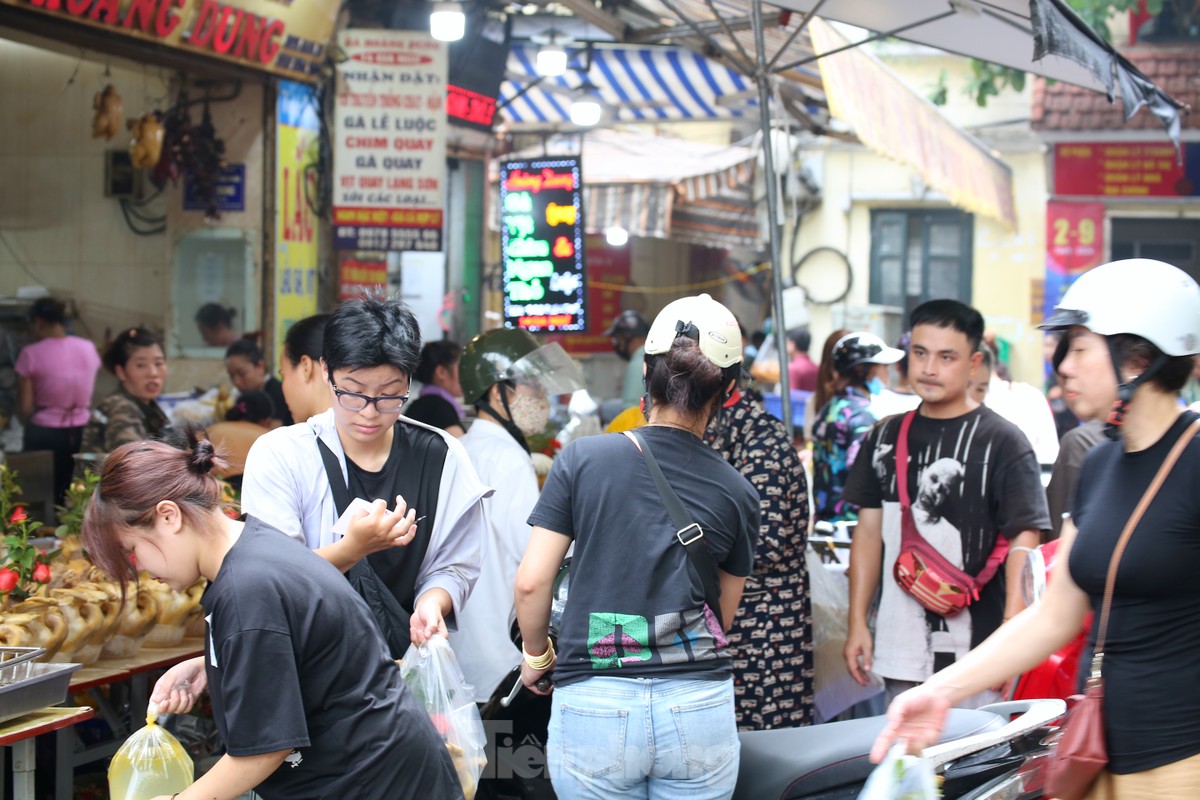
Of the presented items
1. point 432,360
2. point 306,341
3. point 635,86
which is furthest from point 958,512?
point 635,86

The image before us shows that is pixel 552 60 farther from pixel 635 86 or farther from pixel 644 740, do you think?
pixel 644 740

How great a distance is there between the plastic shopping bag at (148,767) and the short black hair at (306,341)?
153cm

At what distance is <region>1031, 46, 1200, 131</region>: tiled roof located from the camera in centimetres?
1328

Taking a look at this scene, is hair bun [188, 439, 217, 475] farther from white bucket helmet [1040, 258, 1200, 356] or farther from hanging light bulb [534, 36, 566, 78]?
hanging light bulb [534, 36, 566, 78]

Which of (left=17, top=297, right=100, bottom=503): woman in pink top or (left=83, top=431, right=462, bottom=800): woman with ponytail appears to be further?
(left=17, top=297, right=100, bottom=503): woman in pink top

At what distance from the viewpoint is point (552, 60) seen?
10.5 meters

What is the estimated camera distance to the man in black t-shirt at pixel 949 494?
433 centimetres

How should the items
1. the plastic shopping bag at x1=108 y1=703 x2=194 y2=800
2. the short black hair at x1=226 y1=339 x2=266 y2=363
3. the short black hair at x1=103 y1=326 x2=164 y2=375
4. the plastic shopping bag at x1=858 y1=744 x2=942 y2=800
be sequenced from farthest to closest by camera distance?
the short black hair at x1=226 y1=339 x2=266 y2=363 < the short black hair at x1=103 y1=326 x2=164 y2=375 < the plastic shopping bag at x1=108 y1=703 x2=194 y2=800 < the plastic shopping bag at x1=858 y1=744 x2=942 y2=800

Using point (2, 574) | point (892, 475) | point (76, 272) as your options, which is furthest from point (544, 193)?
point (2, 574)

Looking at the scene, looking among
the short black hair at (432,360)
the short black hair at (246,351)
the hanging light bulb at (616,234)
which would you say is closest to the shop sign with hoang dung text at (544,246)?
the short black hair at (432,360)

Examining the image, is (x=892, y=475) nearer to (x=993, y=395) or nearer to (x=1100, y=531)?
(x=1100, y=531)

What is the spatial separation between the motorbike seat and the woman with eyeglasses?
90cm

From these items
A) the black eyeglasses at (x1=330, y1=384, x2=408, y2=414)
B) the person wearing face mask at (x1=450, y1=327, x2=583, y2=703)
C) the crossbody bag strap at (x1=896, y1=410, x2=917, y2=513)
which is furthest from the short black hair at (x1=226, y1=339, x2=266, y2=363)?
the black eyeglasses at (x1=330, y1=384, x2=408, y2=414)

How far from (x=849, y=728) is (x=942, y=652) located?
115 cm
